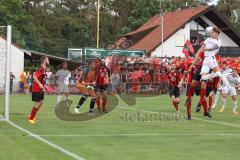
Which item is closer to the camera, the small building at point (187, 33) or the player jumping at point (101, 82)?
the player jumping at point (101, 82)

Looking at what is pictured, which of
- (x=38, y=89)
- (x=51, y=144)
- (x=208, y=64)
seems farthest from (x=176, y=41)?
(x=51, y=144)

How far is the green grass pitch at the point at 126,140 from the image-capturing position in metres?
10.1

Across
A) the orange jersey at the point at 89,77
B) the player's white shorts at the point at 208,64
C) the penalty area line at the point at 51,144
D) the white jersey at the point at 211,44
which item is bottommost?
the penalty area line at the point at 51,144

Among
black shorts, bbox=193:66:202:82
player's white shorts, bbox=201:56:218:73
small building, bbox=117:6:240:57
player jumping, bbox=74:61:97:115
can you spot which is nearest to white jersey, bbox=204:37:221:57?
player's white shorts, bbox=201:56:218:73

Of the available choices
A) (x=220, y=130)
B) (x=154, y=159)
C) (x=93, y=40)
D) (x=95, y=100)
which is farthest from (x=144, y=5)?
(x=154, y=159)

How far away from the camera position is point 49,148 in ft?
35.2

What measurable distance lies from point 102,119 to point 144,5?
63387mm

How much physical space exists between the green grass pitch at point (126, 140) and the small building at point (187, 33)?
1647 inches

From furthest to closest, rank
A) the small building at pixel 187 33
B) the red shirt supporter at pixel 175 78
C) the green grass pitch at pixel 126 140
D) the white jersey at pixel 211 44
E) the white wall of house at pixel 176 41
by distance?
the white wall of house at pixel 176 41 → the small building at pixel 187 33 → the red shirt supporter at pixel 175 78 → the white jersey at pixel 211 44 → the green grass pitch at pixel 126 140

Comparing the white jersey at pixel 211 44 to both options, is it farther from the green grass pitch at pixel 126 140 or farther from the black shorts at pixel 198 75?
the green grass pitch at pixel 126 140

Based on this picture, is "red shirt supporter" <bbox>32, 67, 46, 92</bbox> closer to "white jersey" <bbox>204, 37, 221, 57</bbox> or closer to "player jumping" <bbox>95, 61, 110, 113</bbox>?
"player jumping" <bbox>95, 61, 110, 113</bbox>

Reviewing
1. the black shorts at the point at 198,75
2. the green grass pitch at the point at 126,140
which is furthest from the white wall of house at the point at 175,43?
the green grass pitch at the point at 126,140

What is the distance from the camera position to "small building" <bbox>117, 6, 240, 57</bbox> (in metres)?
58.6

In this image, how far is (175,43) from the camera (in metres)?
60.0
